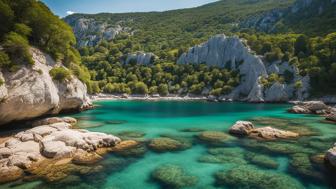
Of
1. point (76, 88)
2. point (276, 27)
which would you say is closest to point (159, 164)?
point (76, 88)

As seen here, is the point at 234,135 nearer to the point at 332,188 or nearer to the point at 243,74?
the point at 332,188

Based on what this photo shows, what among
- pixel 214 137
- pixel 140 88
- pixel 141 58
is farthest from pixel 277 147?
pixel 141 58

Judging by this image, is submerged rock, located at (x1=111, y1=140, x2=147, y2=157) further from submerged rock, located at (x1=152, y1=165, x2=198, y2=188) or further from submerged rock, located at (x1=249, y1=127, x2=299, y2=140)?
submerged rock, located at (x1=249, y1=127, x2=299, y2=140)

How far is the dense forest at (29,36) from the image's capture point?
121ft

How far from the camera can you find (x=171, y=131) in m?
40.9

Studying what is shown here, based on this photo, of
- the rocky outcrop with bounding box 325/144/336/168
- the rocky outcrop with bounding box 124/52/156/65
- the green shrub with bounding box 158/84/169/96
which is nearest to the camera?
the rocky outcrop with bounding box 325/144/336/168

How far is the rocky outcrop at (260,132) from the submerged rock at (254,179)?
13499 mm

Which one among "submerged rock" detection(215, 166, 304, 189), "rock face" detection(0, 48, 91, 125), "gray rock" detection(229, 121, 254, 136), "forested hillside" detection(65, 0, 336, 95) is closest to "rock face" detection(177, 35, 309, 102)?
"forested hillside" detection(65, 0, 336, 95)

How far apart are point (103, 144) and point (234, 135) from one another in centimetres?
1789

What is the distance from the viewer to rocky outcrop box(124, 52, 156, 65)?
15562 cm

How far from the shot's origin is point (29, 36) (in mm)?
46781

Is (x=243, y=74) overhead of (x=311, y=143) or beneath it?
overhead

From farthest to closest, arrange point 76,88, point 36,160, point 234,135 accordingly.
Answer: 1. point 76,88
2. point 234,135
3. point 36,160

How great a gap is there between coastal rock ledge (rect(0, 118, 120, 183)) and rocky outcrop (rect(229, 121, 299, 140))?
16.9m
